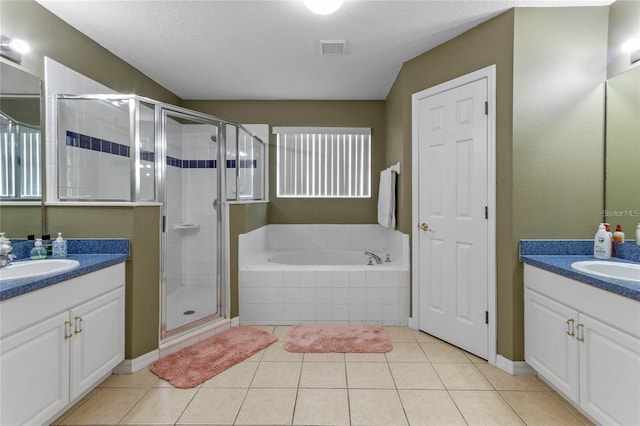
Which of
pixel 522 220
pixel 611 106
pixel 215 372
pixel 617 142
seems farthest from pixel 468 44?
pixel 215 372

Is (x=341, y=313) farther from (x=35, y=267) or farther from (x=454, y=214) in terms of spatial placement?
(x=35, y=267)

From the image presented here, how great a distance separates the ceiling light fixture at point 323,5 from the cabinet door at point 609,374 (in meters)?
2.28

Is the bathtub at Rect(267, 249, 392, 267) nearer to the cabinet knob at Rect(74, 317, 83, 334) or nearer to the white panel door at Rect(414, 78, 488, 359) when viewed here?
the white panel door at Rect(414, 78, 488, 359)

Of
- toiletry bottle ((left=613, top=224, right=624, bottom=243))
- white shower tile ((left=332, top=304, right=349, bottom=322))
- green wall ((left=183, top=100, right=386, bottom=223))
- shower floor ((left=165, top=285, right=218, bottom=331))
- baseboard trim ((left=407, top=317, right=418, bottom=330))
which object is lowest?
baseboard trim ((left=407, top=317, right=418, bottom=330))

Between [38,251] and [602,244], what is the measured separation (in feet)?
11.5

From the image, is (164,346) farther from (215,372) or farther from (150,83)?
(150,83)

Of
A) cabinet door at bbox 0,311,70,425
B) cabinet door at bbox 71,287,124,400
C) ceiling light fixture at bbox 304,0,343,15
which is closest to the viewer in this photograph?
cabinet door at bbox 0,311,70,425

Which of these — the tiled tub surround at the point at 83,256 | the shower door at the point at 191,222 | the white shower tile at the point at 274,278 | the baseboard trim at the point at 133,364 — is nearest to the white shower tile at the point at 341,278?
the white shower tile at the point at 274,278

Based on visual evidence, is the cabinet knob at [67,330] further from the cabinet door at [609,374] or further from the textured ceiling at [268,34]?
the cabinet door at [609,374]

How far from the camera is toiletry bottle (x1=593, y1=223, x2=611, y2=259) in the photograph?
6.03 ft

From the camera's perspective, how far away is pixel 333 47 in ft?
8.20

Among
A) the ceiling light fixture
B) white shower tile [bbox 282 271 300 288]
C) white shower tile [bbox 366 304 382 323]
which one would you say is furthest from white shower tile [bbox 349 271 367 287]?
the ceiling light fixture

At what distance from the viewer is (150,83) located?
3.17m

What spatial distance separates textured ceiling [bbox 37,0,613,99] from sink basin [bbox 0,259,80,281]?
1699 mm
